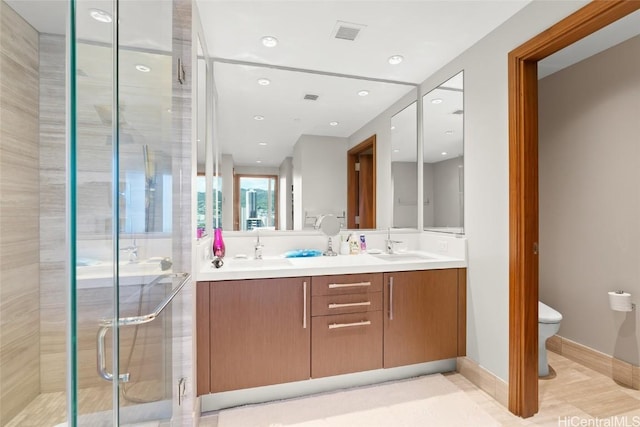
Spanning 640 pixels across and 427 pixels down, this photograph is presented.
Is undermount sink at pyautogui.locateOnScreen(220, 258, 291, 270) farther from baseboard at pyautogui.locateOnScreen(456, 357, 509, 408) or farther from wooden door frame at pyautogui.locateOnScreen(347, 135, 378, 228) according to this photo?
baseboard at pyautogui.locateOnScreen(456, 357, 509, 408)

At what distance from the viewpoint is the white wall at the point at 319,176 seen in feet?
7.96

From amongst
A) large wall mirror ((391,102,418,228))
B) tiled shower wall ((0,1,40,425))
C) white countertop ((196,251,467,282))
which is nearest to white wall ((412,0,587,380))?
white countertop ((196,251,467,282))

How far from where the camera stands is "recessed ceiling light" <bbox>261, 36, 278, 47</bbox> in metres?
1.93

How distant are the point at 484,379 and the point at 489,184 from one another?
1.27 metres

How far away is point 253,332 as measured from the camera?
1734 millimetres

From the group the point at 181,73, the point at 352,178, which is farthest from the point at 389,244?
the point at 181,73

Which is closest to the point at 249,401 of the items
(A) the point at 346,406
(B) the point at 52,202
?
(A) the point at 346,406

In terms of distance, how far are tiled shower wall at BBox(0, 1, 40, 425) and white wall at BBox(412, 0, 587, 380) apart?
210 centimetres


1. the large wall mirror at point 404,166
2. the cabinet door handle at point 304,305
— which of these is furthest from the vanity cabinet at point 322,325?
the large wall mirror at point 404,166

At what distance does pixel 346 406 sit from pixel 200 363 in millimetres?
895

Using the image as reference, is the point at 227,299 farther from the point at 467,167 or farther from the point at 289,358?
the point at 467,167

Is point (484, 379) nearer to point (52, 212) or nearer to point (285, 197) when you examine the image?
point (285, 197)

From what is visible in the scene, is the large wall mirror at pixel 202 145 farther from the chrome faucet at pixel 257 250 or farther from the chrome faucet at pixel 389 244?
the chrome faucet at pixel 389 244

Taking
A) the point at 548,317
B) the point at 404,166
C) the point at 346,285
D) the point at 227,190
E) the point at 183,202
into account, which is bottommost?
the point at 548,317
